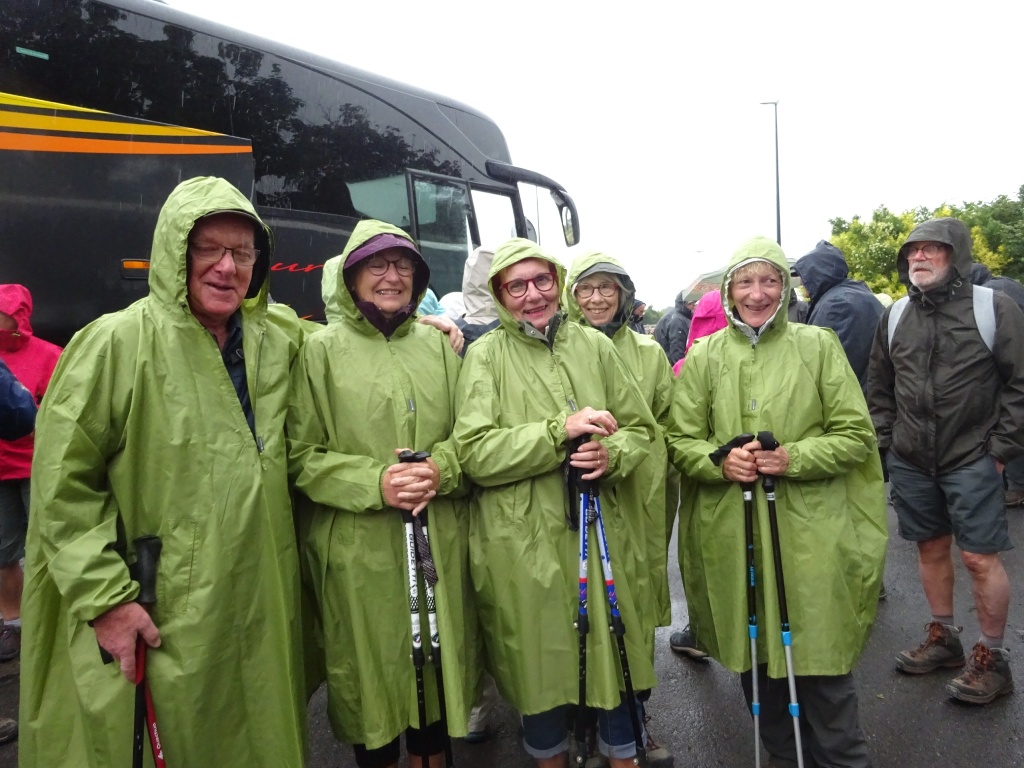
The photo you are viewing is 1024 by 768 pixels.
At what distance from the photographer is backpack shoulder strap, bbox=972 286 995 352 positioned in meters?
3.45

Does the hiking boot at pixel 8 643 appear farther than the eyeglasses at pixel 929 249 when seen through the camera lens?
Yes

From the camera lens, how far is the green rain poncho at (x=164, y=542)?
202cm

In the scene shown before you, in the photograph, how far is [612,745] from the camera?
2.79m

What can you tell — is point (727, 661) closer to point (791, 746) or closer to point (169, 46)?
point (791, 746)

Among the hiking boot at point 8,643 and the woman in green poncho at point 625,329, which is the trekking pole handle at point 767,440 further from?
the hiking boot at point 8,643

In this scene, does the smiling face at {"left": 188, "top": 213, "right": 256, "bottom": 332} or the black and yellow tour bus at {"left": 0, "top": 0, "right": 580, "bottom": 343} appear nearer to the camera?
the smiling face at {"left": 188, "top": 213, "right": 256, "bottom": 332}

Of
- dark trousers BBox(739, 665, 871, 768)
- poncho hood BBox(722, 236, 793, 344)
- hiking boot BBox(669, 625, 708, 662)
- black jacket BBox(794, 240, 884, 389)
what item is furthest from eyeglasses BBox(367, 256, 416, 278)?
black jacket BBox(794, 240, 884, 389)

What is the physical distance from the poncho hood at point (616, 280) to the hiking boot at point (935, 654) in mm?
2339

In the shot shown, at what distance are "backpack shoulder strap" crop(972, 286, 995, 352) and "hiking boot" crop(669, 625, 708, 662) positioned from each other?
2179 millimetres

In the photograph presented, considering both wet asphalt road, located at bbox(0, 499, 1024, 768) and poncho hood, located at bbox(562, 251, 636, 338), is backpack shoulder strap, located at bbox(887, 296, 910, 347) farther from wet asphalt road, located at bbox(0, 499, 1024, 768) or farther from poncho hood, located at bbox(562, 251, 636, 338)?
wet asphalt road, located at bbox(0, 499, 1024, 768)

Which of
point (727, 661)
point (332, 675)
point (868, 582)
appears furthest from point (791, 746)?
point (332, 675)

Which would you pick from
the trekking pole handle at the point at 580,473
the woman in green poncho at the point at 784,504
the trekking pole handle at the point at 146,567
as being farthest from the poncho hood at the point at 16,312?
the woman in green poncho at the point at 784,504

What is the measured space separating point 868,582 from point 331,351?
2.28 m

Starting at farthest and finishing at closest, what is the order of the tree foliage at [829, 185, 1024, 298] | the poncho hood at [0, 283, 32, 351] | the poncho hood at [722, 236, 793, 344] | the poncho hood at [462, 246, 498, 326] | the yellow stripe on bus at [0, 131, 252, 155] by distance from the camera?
the tree foliage at [829, 185, 1024, 298], the yellow stripe on bus at [0, 131, 252, 155], the poncho hood at [462, 246, 498, 326], the poncho hood at [0, 283, 32, 351], the poncho hood at [722, 236, 793, 344]
